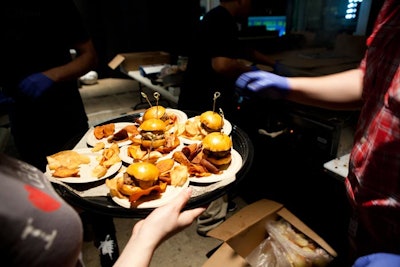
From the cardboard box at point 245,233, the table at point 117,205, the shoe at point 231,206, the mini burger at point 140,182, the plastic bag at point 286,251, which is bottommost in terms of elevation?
the shoe at point 231,206

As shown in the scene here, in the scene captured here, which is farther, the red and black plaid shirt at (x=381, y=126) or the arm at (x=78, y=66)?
the arm at (x=78, y=66)

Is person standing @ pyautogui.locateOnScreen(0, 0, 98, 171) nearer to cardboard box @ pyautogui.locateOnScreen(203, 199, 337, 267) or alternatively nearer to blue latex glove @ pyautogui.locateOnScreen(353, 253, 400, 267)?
cardboard box @ pyautogui.locateOnScreen(203, 199, 337, 267)

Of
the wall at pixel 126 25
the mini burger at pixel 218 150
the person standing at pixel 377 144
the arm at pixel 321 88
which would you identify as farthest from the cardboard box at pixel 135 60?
the person standing at pixel 377 144

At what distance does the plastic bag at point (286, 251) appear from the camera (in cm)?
199

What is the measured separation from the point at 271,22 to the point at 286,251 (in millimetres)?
2714

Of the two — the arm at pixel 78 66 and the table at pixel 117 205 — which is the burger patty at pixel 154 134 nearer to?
the table at pixel 117 205

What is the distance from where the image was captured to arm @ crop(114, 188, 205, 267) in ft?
2.82

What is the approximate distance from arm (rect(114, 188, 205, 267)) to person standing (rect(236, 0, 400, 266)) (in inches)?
26.2

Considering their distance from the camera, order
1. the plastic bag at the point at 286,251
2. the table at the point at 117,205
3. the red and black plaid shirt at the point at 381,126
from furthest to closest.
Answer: the plastic bag at the point at 286,251 < the table at the point at 117,205 < the red and black plaid shirt at the point at 381,126

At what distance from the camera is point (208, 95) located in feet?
8.95

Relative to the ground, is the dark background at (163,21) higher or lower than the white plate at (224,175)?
higher

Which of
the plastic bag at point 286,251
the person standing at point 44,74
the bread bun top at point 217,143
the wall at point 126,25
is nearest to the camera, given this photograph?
the bread bun top at point 217,143

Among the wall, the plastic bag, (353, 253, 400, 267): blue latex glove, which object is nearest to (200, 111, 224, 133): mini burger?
the plastic bag

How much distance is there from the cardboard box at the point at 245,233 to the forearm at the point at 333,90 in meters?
1.03
